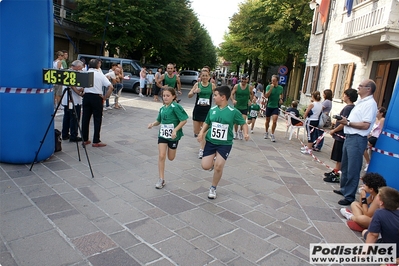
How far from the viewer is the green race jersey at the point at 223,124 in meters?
4.54

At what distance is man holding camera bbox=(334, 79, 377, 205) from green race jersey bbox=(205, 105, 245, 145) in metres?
1.65

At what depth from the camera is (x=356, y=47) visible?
12.6m

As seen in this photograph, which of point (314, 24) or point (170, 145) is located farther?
point (314, 24)

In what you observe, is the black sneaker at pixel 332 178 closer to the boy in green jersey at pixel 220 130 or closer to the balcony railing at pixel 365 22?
the boy in green jersey at pixel 220 130

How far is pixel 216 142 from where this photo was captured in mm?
4574

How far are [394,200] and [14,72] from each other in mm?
5459

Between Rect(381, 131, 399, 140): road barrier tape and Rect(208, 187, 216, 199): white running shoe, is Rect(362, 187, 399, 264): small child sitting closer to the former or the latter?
Rect(381, 131, 399, 140): road barrier tape

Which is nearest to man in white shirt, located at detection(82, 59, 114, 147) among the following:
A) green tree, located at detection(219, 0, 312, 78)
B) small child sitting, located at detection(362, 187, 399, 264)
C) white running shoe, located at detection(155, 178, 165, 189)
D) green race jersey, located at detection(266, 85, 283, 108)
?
white running shoe, located at detection(155, 178, 165, 189)

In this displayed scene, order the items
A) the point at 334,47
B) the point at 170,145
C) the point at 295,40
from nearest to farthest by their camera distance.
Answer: the point at 170,145, the point at 334,47, the point at 295,40

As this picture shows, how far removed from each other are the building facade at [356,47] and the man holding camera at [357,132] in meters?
5.95

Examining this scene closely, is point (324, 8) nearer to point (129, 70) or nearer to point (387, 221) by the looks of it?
point (129, 70)

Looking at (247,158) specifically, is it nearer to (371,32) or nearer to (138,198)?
(138,198)

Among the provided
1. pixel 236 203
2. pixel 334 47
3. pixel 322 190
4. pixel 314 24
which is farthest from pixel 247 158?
pixel 314 24

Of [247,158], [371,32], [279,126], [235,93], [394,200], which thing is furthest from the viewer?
[279,126]
